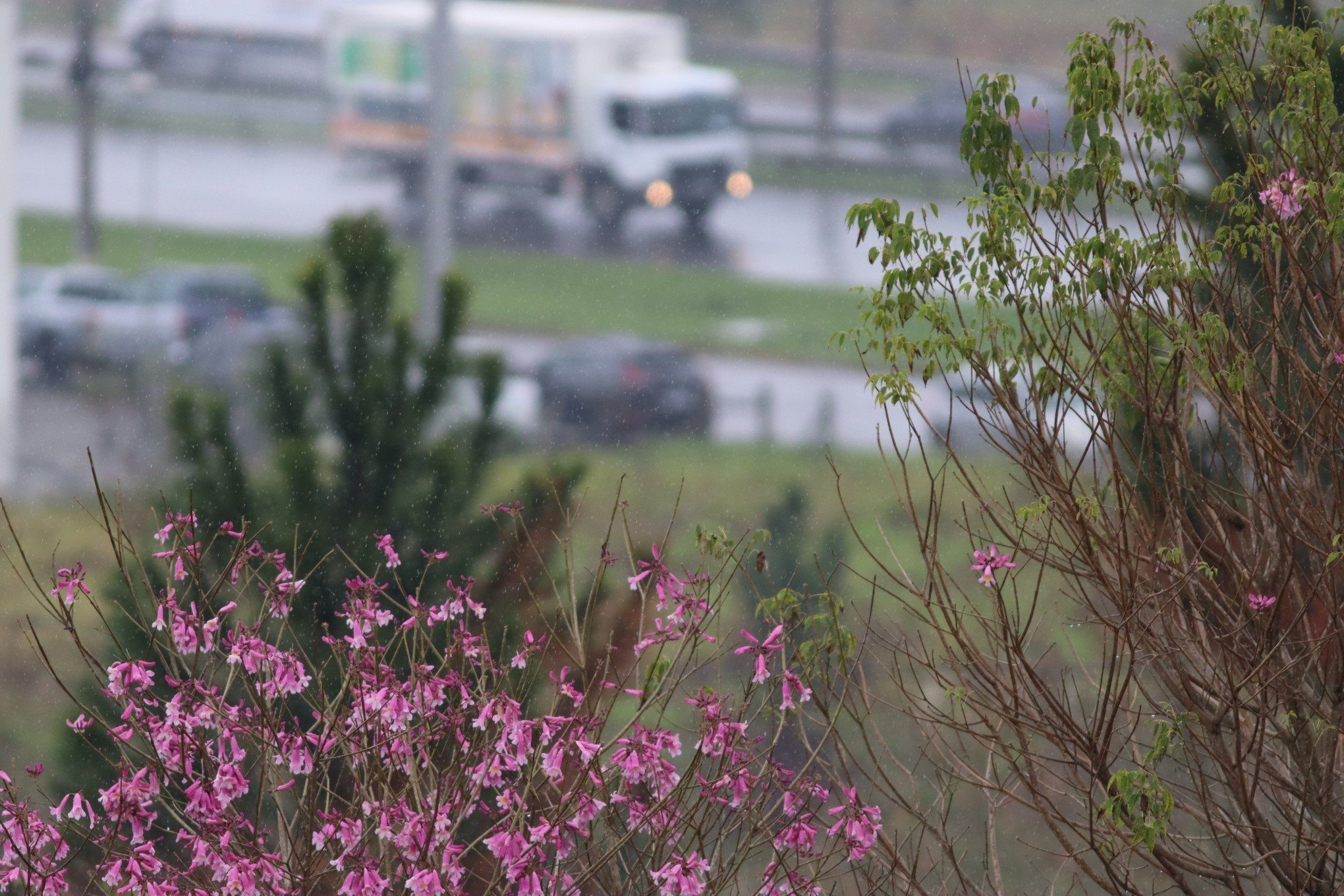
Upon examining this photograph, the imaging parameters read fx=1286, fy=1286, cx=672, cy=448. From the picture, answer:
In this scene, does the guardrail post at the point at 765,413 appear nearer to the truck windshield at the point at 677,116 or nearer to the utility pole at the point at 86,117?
the truck windshield at the point at 677,116

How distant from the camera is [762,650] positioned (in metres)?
1.71

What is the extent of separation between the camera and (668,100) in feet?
21.7

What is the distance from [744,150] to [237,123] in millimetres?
2759

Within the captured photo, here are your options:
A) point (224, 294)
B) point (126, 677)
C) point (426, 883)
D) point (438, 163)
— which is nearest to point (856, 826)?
point (426, 883)

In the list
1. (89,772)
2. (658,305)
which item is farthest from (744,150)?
(89,772)

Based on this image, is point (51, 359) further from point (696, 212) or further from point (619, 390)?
point (696, 212)

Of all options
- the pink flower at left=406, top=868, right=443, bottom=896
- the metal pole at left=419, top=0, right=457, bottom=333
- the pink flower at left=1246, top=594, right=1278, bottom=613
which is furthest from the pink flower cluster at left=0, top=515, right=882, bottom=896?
the metal pole at left=419, top=0, right=457, bottom=333

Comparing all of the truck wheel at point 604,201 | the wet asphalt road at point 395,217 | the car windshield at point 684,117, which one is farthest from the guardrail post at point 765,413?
the car windshield at point 684,117

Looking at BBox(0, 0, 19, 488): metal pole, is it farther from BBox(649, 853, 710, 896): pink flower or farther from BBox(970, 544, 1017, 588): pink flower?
BBox(970, 544, 1017, 588): pink flower

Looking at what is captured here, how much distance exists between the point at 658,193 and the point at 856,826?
18.0ft

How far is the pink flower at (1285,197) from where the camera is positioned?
5.49 ft

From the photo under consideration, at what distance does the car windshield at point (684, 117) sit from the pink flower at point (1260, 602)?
5.34 m

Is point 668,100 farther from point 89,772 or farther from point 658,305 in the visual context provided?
point 89,772

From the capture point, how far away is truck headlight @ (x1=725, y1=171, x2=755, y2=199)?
22.6 ft
